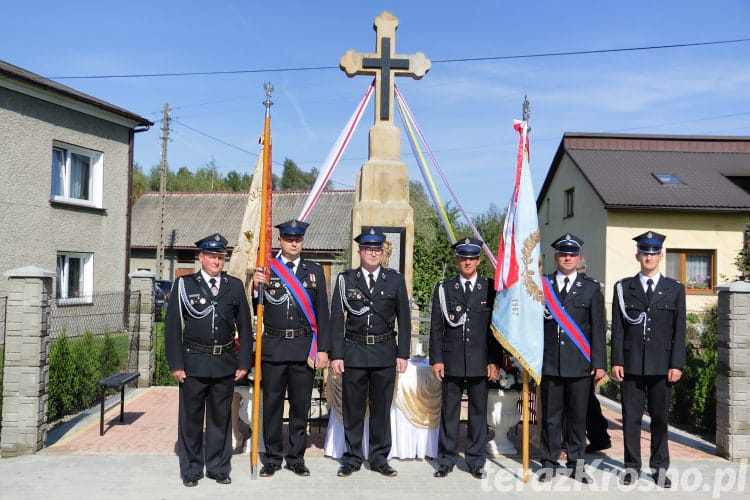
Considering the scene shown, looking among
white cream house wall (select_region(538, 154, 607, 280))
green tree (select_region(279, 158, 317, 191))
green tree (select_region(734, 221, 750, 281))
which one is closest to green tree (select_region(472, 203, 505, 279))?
white cream house wall (select_region(538, 154, 607, 280))

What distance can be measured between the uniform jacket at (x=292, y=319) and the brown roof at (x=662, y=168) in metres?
12.4

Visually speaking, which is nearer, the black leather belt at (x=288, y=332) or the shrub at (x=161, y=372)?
the black leather belt at (x=288, y=332)

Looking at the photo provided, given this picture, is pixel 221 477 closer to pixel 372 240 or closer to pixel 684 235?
pixel 372 240

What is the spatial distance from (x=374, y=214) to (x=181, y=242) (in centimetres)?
2015

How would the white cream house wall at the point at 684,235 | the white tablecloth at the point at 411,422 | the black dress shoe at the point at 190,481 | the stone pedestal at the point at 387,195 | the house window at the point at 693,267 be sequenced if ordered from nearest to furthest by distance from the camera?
the black dress shoe at the point at 190,481 < the white tablecloth at the point at 411,422 < the stone pedestal at the point at 387,195 < the white cream house wall at the point at 684,235 < the house window at the point at 693,267

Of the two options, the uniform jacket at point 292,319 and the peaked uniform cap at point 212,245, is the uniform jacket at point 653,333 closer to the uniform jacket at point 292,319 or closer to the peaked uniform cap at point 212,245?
the uniform jacket at point 292,319

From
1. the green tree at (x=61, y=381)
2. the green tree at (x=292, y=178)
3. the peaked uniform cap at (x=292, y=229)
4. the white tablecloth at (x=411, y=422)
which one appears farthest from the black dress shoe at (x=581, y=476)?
the green tree at (x=292, y=178)

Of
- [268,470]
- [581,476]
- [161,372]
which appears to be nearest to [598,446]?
[581,476]

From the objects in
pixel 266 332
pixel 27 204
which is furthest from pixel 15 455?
pixel 27 204

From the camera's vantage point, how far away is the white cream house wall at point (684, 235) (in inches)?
617

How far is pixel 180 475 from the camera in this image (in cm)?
480

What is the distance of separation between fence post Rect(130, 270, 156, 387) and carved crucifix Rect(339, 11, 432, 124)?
4.18m

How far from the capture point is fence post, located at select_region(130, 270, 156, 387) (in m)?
8.63

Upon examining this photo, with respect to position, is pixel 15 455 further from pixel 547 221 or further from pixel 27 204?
pixel 547 221
